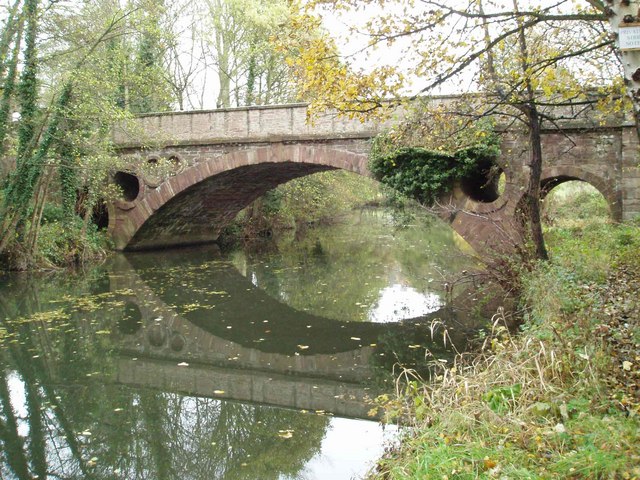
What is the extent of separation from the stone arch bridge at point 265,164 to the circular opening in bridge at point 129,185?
3 cm

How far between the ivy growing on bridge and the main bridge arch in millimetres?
1074

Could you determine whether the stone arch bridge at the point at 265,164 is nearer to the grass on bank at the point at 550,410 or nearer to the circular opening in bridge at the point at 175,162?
the circular opening in bridge at the point at 175,162

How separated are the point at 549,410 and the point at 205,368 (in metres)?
3.62

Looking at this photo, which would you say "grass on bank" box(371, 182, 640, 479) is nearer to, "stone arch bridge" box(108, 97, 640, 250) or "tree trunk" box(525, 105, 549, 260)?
"tree trunk" box(525, 105, 549, 260)

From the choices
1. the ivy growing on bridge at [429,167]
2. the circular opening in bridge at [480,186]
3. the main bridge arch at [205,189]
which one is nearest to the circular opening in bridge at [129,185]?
the main bridge arch at [205,189]

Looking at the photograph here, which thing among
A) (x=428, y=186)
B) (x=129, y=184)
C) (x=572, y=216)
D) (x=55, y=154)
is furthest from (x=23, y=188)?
(x=572, y=216)

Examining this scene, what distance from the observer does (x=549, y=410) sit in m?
3.14

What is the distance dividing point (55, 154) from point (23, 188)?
951mm

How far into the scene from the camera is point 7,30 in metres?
10.2

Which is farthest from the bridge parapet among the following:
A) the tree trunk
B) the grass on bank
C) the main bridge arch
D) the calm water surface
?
the grass on bank

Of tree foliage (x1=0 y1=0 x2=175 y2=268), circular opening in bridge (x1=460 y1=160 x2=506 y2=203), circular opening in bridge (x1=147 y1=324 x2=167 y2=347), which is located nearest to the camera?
circular opening in bridge (x1=147 y1=324 x2=167 y2=347)

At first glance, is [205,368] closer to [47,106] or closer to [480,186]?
[480,186]

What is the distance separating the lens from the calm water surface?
3.93m

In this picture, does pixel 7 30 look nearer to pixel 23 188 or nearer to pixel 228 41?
pixel 23 188
